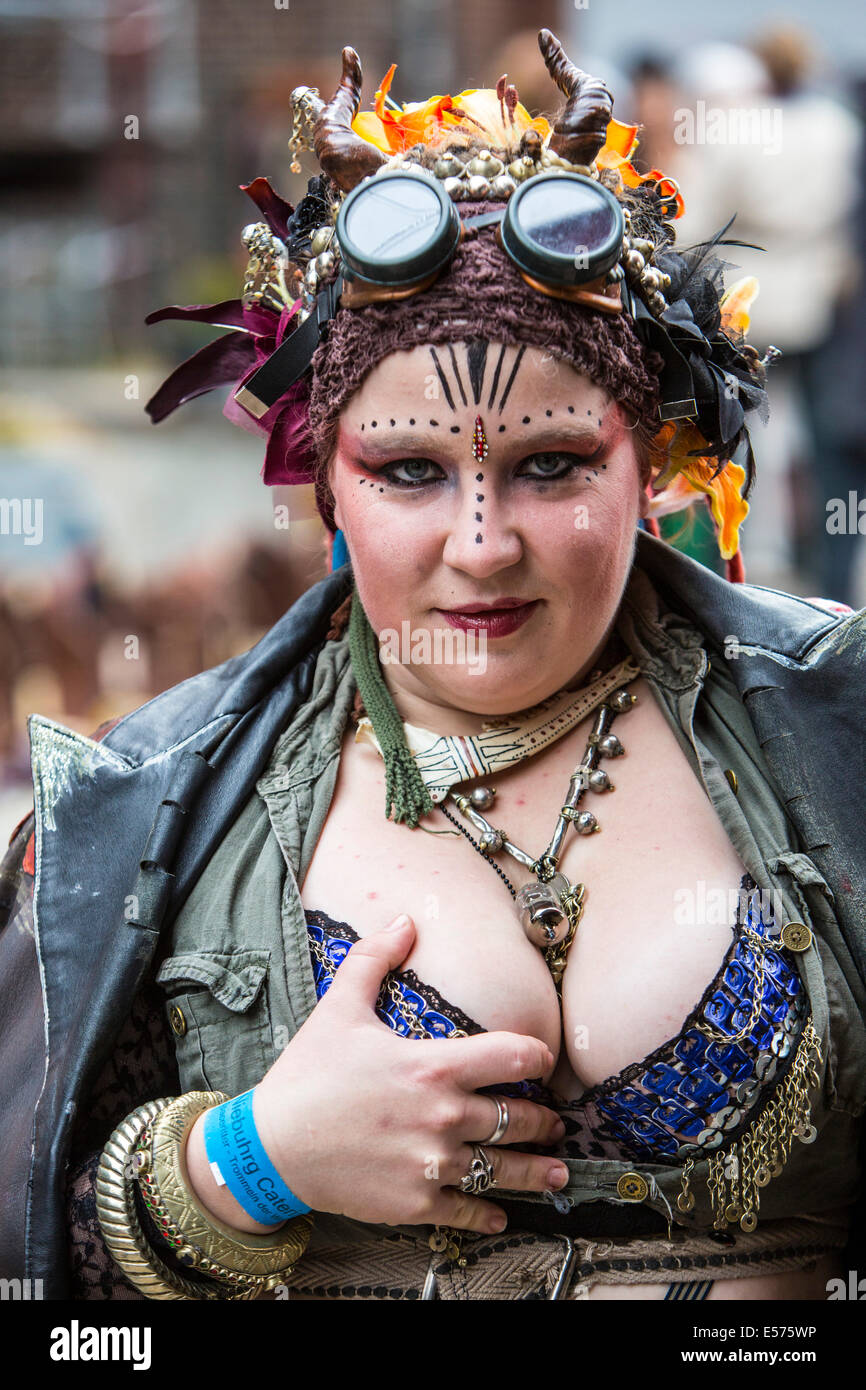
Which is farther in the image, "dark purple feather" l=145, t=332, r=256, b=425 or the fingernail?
"dark purple feather" l=145, t=332, r=256, b=425

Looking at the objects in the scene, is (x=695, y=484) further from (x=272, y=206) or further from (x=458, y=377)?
(x=272, y=206)

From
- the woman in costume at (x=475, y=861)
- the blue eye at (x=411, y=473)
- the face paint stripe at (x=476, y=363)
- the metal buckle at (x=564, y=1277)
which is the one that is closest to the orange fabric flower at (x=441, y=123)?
the woman in costume at (x=475, y=861)

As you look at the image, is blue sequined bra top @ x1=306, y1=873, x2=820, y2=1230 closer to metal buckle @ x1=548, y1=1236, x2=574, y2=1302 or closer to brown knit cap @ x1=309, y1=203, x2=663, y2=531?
metal buckle @ x1=548, y1=1236, x2=574, y2=1302

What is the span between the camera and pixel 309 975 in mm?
1831

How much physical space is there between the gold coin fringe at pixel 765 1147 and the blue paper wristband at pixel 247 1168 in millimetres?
525

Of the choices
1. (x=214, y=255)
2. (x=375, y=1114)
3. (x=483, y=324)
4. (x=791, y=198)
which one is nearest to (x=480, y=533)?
(x=483, y=324)

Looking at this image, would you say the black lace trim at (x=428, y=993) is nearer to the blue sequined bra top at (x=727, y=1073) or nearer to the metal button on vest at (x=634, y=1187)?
the blue sequined bra top at (x=727, y=1073)

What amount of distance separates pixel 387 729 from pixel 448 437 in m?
0.47

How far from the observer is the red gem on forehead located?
5.69 feet

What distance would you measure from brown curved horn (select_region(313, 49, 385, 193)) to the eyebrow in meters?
0.36

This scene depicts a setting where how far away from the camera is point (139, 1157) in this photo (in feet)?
5.73

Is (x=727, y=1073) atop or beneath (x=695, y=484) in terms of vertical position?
beneath

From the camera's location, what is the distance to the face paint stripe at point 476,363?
173cm

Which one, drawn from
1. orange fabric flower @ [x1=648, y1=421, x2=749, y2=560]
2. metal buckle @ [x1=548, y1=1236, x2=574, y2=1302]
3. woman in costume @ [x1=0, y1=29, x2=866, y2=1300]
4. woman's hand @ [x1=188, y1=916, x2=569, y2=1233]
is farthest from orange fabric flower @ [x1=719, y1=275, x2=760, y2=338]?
metal buckle @ [x1=548, y1=1236, x2=574, y2=1302]
